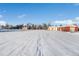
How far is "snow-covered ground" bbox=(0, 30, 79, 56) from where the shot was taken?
7.98 ft

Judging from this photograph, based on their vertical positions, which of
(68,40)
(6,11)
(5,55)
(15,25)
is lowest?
(5,55)

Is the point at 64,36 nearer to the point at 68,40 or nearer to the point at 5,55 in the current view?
the point at 68,40

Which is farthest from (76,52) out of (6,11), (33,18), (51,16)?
(6,11)

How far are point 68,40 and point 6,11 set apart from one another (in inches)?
39.6

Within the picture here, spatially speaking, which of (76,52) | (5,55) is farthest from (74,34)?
(5,55)

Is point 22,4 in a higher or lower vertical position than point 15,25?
higher

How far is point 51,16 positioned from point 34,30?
34 centimetres

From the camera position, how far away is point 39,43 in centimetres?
256

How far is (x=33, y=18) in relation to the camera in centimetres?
261

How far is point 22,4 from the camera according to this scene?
2492 millimetres

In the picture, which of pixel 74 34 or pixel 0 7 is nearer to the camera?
pixel 0 7

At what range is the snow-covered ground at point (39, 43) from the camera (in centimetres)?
243

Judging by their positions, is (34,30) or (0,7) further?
(34,30)

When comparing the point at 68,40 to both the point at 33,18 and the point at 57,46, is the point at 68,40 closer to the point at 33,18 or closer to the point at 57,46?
the point at 57,46
